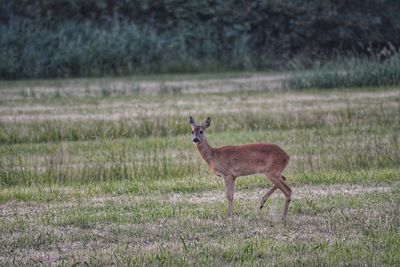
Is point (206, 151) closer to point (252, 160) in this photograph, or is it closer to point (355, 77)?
point (252, 160)

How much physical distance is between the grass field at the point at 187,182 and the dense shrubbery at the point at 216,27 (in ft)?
31.6

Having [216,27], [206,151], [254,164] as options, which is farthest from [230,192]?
[216,27]

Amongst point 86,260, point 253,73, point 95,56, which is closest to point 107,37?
point 95,56

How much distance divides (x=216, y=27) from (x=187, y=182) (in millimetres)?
24951

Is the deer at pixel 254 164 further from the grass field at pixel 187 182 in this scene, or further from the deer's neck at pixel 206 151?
the grass field at pixel 187 182

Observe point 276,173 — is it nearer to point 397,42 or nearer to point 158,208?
point 158,208

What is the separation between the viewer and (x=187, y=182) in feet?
45.2

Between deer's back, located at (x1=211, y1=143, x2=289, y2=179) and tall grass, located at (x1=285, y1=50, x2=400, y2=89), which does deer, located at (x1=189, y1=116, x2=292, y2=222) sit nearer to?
deer's back, located at (x1=211, y1=143, x2=289, y2=179)

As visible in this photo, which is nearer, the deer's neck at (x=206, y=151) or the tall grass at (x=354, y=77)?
the deer's neck at (x=206, y=151)

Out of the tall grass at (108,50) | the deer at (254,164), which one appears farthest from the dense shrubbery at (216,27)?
the deer at (254,164)

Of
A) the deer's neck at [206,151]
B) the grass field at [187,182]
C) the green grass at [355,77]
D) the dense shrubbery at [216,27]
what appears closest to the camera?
the grass field at [187,182]

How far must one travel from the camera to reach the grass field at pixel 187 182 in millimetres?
9664

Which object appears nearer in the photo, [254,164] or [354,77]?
[254,164]

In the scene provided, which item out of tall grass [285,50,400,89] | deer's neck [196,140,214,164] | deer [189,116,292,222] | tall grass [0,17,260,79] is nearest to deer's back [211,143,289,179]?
deer [189,116,292,222]
